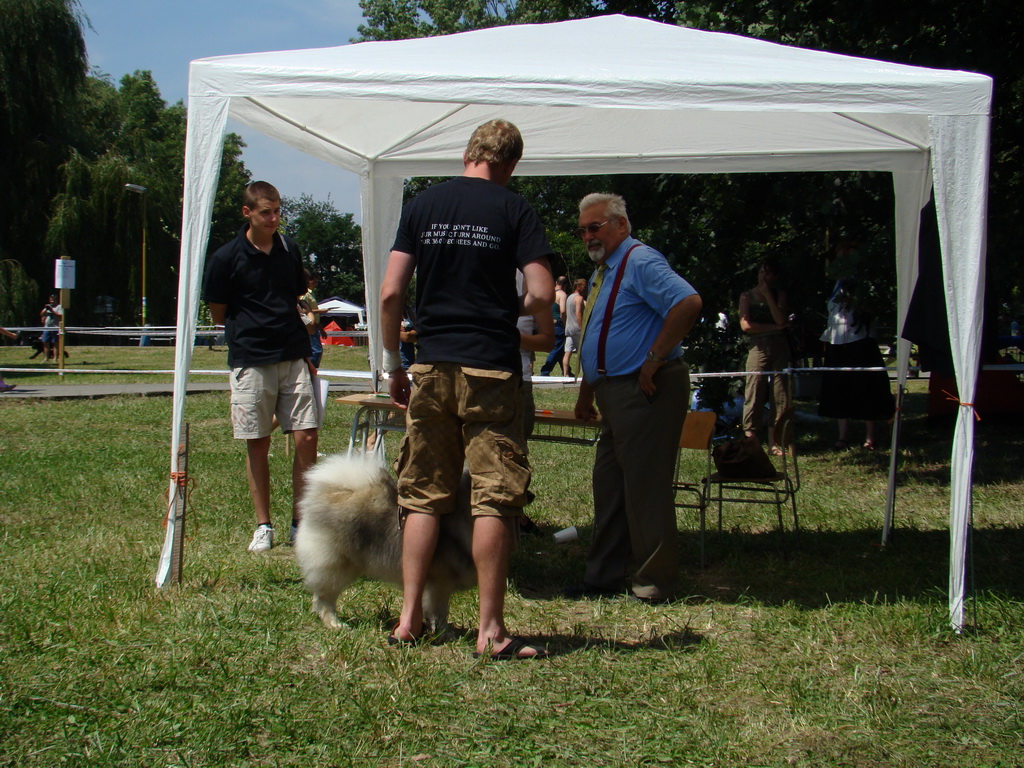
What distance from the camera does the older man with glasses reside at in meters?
4.20

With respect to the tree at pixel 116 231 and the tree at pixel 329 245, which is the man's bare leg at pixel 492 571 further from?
the tree at pixel 329 245

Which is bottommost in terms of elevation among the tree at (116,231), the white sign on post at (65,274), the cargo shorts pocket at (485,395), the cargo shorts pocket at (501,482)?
the cargo shorts pocket at (501,482)

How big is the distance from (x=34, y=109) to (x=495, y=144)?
2412 centimetres

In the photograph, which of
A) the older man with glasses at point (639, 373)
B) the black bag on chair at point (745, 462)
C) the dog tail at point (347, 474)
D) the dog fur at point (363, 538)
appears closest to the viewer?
the dog fur at point (363, 538)

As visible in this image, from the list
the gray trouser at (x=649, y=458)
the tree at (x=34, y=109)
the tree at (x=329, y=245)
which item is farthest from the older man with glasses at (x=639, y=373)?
the tree at (x=329, y=245)

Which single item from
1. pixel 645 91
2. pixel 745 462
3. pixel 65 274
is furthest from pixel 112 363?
pixel 645 91

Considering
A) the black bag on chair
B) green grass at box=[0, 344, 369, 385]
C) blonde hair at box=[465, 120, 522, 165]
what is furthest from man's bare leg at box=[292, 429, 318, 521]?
green grass at box=[0, 344, 369, 385]

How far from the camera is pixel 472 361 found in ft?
11.0

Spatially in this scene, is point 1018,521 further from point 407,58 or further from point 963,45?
point 407,58

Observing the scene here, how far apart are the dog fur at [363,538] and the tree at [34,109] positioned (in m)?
22.9

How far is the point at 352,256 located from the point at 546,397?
65.8m

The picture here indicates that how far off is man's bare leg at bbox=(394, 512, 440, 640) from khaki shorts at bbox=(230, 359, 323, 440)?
1.71 metres

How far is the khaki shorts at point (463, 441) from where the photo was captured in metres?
3.37

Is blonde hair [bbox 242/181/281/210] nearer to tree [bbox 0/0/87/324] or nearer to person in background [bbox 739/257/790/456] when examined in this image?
person in background [bbox 739/257/790/456]
